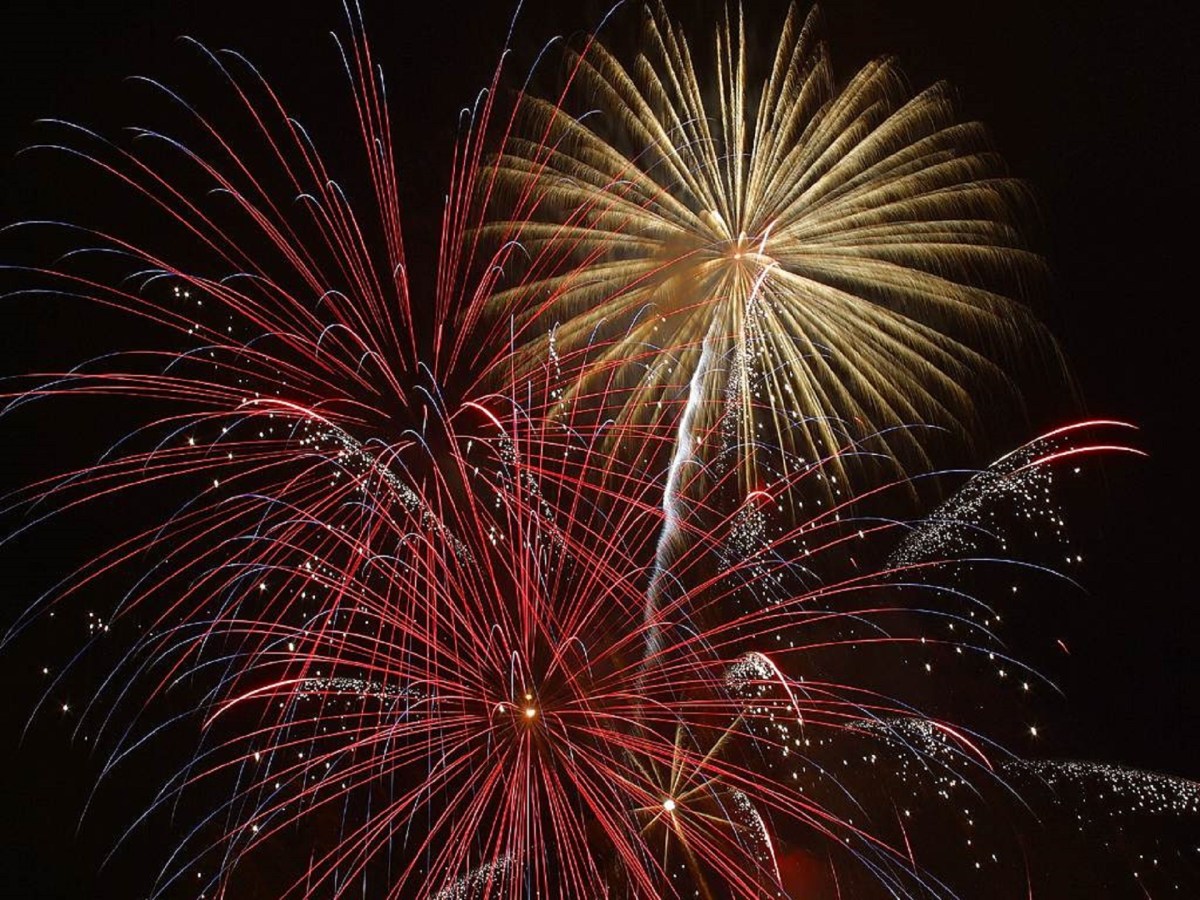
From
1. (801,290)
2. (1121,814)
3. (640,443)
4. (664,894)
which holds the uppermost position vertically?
(801,290)

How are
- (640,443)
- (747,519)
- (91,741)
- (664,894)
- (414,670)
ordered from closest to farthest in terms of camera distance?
(414,670) → (640,443) → (747,519) → (91,741) → (664,894)

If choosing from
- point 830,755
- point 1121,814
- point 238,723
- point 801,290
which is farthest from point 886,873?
point 238,723

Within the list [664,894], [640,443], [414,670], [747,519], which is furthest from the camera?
[664,894]

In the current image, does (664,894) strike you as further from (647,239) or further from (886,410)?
(647,239)

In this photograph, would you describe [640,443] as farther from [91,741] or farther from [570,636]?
[91,741]

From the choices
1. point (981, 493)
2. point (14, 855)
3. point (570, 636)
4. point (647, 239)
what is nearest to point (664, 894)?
point (570, 636)

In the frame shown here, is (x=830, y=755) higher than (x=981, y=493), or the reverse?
(x=981, y=493)

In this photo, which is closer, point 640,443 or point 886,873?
point 640,443
